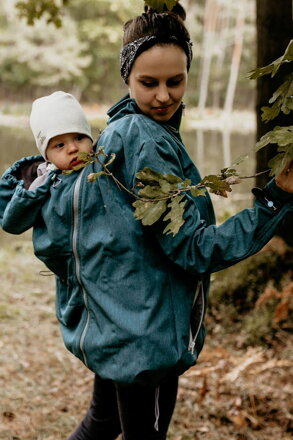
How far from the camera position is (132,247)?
168cm

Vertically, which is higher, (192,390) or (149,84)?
(149,84)

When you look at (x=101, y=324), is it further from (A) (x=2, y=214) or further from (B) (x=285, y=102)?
(B) (x=285, y=102)

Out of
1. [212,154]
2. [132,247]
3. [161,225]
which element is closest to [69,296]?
[132,247]

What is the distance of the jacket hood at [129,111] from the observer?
5.82 ft

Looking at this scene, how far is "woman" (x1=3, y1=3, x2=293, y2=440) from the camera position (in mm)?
1609

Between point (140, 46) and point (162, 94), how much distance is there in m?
0.16

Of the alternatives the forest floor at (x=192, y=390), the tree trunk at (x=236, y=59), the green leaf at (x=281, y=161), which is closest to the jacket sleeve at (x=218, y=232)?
the green leaf at (x=281, y=161)

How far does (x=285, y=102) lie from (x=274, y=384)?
7.25 ft

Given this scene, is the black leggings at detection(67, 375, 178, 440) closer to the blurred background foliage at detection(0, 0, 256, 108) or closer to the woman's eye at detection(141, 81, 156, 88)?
the woman's eye at detection(141, 81, 156, 88)

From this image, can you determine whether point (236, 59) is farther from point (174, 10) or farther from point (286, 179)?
point (286, 179)

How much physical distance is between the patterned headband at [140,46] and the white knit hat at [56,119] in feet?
0.71

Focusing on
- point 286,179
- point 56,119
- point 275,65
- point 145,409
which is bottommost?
point 145,409

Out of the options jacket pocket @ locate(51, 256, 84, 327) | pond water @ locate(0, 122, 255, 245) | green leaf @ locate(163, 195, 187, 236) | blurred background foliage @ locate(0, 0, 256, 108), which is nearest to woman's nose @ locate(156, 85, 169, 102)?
green leaf @ locate(163, 195, 187, 236)

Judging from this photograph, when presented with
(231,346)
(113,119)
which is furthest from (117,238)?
(231,346)
